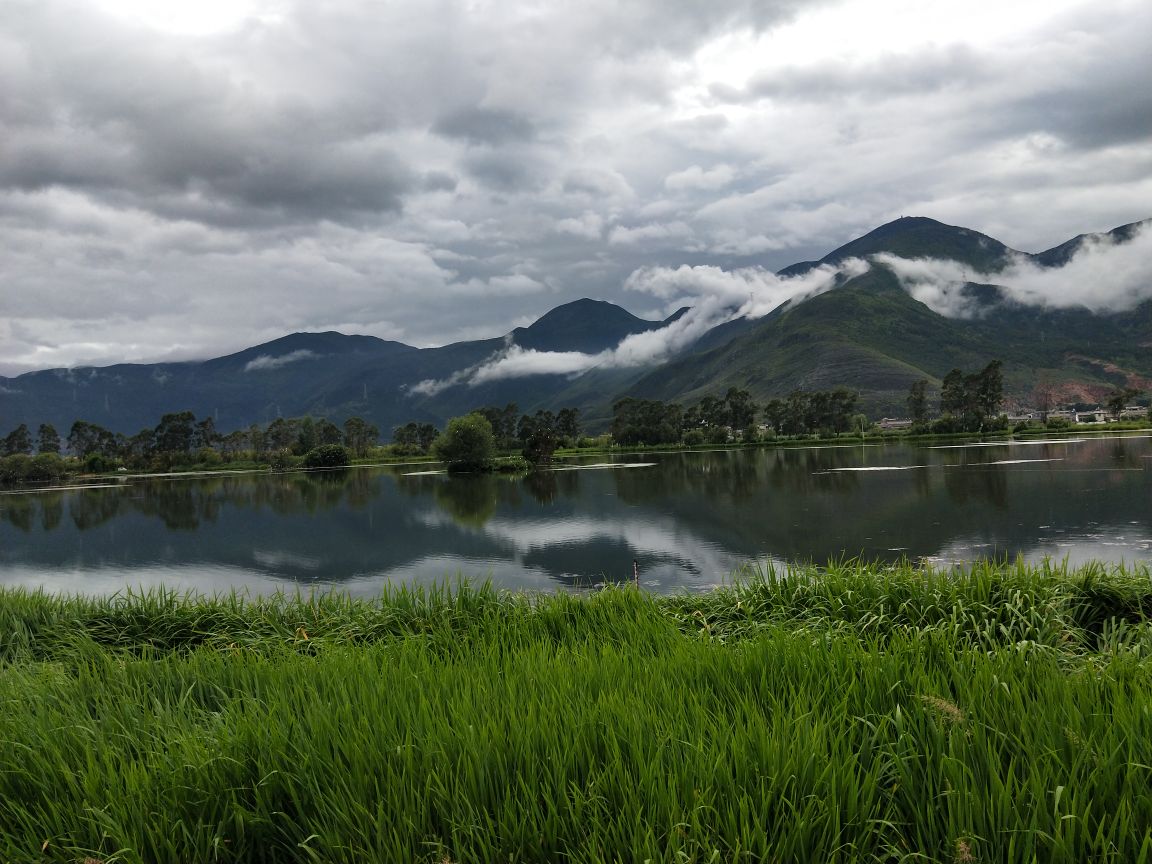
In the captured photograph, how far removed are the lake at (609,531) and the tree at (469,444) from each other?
3241cm

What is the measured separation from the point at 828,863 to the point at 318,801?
2.20 metres

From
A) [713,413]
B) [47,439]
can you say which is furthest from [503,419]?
[47,439]

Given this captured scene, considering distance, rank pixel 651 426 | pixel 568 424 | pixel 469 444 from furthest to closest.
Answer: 1. pixel 568 424
2. pixel 651 426
3. pixel 469 444

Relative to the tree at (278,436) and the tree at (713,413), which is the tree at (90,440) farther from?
the tree at (713,413)

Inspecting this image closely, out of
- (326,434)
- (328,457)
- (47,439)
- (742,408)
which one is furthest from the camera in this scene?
(326,434)

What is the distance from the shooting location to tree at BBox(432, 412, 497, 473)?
83.1 m

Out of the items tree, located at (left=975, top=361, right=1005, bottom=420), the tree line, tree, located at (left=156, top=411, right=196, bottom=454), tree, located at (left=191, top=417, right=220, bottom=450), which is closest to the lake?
tree, located at (left=975, top=361, right=1005, bottom=420)

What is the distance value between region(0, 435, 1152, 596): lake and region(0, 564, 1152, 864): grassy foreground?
5964mm

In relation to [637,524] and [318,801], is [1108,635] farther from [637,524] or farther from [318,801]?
[637,524]

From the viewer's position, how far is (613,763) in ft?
9.40

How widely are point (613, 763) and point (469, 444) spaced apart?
81471 mm

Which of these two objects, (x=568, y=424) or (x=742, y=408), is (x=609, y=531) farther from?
(x=568, y=424)

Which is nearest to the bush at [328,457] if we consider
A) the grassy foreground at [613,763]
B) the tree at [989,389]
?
the tree at [989,389]

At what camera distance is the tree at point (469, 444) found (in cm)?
8306
